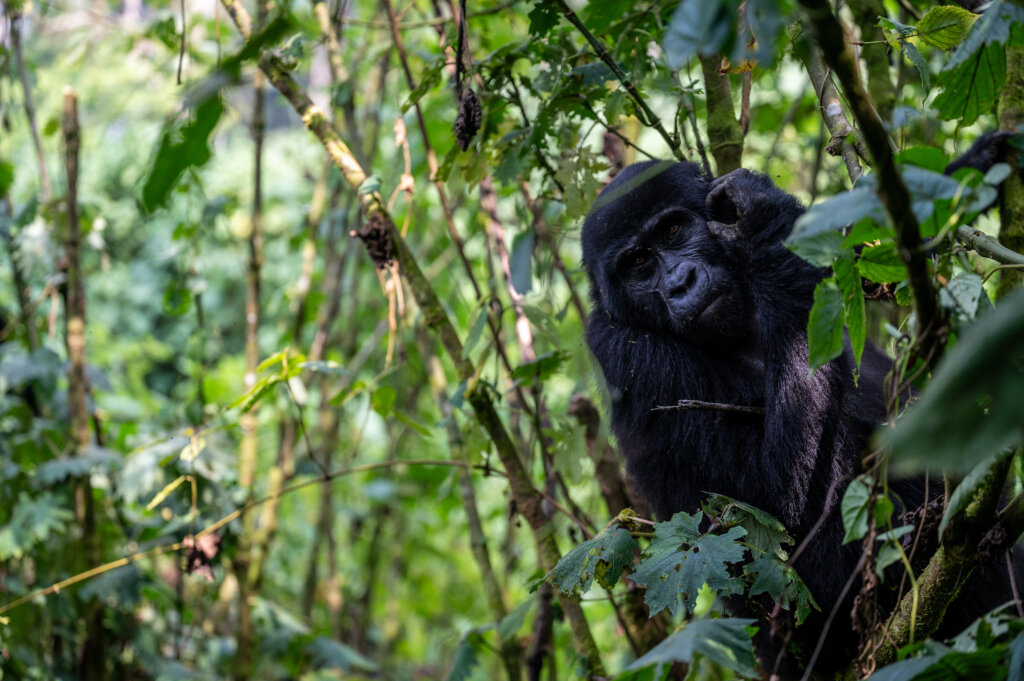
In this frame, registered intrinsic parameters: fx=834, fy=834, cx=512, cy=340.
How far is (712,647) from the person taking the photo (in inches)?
45.3

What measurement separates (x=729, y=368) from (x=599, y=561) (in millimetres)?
979

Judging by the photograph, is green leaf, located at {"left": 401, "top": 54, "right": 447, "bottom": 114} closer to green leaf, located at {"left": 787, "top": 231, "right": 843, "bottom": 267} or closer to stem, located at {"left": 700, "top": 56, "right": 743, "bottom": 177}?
→ stem, located at {"left": 700, "top": 56, "right": 743, "bottom": 177}

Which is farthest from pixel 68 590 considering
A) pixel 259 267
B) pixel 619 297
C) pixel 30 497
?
pixel 619 297

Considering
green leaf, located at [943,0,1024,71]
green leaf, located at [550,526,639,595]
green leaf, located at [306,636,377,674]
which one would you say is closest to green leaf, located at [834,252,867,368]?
green leaf, located at [943,0,1024,71]

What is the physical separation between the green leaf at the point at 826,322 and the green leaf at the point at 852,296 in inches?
1.4

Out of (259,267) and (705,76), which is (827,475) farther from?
(259,267)

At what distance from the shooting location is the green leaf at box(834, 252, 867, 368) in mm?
1227

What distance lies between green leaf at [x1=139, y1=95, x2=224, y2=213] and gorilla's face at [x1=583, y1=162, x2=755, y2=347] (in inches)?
60.4

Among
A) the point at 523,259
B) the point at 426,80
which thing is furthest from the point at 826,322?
the point at 523,259

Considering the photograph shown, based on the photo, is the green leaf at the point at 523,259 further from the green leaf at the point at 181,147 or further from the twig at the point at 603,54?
the green leaf at the point at 181,147

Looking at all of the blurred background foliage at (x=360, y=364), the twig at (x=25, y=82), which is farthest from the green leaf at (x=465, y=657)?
the twig at (x=25, y=82)

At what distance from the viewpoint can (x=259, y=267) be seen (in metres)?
4.00

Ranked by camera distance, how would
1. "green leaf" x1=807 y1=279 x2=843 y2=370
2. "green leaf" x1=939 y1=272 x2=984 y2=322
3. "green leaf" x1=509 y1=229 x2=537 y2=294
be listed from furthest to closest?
"green leaf" x1=509 y1=229 x2=537 y2=294, "green leaf" x1=807 y1=279 x2=843 y2=370, "green leaf" x1=939 y1=272 x2=984 y2=322

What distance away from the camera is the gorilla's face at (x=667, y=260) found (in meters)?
2.37
